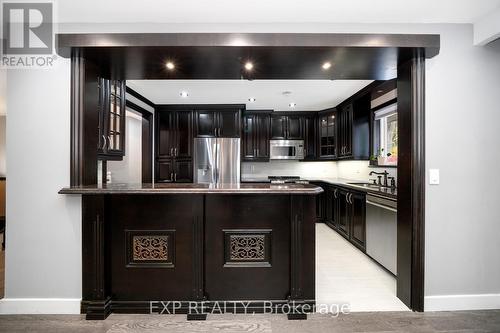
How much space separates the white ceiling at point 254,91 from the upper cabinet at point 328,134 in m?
0.29

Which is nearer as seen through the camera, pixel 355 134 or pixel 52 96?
pixel 52 96

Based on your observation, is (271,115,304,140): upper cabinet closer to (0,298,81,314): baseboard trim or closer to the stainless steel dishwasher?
the stainless steel dishwasher

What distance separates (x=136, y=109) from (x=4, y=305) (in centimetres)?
323

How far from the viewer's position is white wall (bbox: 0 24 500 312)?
219 cm

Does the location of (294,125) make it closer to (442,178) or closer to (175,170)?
(175,170)

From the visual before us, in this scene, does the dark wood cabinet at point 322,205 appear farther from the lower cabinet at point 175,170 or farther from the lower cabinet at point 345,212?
the lower cabinet at point 175,170

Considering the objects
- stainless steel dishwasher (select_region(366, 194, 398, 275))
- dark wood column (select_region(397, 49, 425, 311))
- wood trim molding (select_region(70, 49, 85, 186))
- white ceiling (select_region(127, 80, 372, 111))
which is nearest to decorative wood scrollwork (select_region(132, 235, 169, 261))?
wood trim molding (select_region(70, 49, 85, 186))

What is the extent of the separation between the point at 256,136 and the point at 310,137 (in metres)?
1.23

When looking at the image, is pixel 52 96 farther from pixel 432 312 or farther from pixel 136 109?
pixel 432 312

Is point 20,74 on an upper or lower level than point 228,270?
upper

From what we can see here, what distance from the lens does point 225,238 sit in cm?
219

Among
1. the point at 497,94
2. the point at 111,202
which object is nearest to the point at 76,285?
the point at 111,202

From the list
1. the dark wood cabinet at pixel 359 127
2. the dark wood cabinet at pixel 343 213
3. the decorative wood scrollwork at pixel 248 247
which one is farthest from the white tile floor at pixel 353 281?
the dark wood cabinet at pixel 359 127

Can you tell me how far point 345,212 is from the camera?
4.37m
